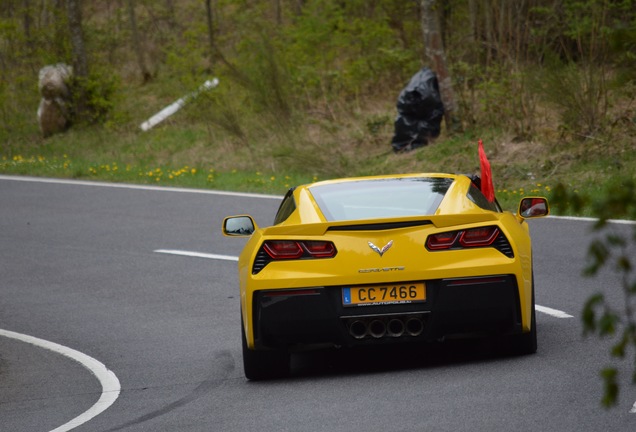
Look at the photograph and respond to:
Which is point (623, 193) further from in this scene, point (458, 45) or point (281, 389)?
point (458, 45)

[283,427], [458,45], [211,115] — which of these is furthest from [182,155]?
[283,427]

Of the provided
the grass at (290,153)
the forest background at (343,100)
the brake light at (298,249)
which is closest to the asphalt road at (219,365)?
the brake light at (298,249)

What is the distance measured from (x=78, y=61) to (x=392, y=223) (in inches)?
1016

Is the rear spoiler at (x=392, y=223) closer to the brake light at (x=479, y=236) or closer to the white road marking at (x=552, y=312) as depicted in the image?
the brake light at (x=479, y=236)

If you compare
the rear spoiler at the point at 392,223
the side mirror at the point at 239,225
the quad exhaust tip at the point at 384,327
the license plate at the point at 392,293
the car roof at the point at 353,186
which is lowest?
the quad exhaust tip at the point at 384,327

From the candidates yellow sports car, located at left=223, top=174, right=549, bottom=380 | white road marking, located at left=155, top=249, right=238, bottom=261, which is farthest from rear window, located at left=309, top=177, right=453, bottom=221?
white road marking, located at left=155, top=249, right=238, bottom=261

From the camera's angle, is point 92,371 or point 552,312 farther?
point 552,312

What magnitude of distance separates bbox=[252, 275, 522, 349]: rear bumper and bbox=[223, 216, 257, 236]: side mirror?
1.23 m

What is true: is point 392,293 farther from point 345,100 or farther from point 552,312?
point 345,100

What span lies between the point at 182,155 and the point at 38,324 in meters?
15.4

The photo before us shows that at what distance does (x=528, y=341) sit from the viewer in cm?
727

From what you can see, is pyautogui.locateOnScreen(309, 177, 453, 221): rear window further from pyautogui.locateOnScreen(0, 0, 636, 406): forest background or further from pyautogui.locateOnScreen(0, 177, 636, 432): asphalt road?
pyautogui.locateOnScreen(0, 0, 636, 406): forest background

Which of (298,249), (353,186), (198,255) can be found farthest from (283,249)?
(198,255)

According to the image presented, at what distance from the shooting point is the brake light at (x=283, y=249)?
22.8 feet
